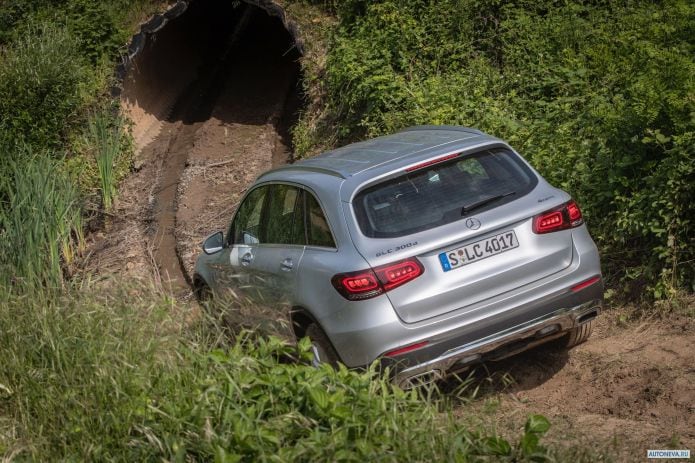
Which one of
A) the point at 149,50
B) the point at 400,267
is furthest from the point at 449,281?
the point at 149,50

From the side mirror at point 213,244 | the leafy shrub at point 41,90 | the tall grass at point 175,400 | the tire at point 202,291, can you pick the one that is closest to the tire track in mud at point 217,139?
the leafy shrub at point 41,90

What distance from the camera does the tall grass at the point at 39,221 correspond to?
9703 millimetres

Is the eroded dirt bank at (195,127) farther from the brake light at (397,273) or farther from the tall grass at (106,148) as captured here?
the brake light at (397,273)

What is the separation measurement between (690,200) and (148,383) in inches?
189

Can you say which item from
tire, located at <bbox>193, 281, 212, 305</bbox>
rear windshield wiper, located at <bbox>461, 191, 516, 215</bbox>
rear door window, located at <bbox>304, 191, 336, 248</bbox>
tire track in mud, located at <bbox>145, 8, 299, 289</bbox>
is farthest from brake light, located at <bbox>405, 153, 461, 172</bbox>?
tire track in mud, located at <bbox>145, 8, 299, 289</bbox>

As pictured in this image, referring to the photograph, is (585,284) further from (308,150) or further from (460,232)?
(308,150)

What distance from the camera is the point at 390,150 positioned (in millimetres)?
7320

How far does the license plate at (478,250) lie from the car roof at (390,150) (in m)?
0.80

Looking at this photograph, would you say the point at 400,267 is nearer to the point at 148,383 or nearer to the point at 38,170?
the point at 148,383

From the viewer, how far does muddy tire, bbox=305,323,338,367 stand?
662 centimetres

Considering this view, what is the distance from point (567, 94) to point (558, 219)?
487cm

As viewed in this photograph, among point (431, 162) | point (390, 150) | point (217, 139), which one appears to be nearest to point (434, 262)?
point (431, 162)

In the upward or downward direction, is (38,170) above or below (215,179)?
above

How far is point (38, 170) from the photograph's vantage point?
38.6 feet
